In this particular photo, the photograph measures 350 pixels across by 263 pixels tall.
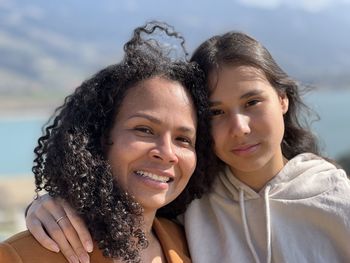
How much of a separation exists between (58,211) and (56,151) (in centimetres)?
22

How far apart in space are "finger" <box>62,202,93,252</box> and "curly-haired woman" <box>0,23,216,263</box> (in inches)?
0.8

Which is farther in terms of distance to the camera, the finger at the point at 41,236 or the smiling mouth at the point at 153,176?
the smiling mouth at the point at 153,176

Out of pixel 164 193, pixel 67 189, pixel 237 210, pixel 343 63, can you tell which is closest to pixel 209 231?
pixel 237 210

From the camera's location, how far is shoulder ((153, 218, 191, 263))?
2.99m

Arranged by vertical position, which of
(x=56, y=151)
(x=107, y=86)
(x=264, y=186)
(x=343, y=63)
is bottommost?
(x=264, y=186)

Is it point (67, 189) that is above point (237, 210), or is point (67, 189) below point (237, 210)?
above

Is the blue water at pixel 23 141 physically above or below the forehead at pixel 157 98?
above

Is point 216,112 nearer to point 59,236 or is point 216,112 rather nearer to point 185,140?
point 185,140

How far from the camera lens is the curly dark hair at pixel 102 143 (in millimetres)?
2666

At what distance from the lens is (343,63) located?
Result: 6747 inches

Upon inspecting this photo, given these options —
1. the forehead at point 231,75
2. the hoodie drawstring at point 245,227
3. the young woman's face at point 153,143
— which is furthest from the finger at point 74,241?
the forehead at point 231,75

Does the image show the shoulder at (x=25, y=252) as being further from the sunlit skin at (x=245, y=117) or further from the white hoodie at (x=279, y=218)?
the sunlit skin at (x=245, y=117)

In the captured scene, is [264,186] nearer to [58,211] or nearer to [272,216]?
[272,216]

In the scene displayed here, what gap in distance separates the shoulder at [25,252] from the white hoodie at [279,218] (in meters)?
0.68
